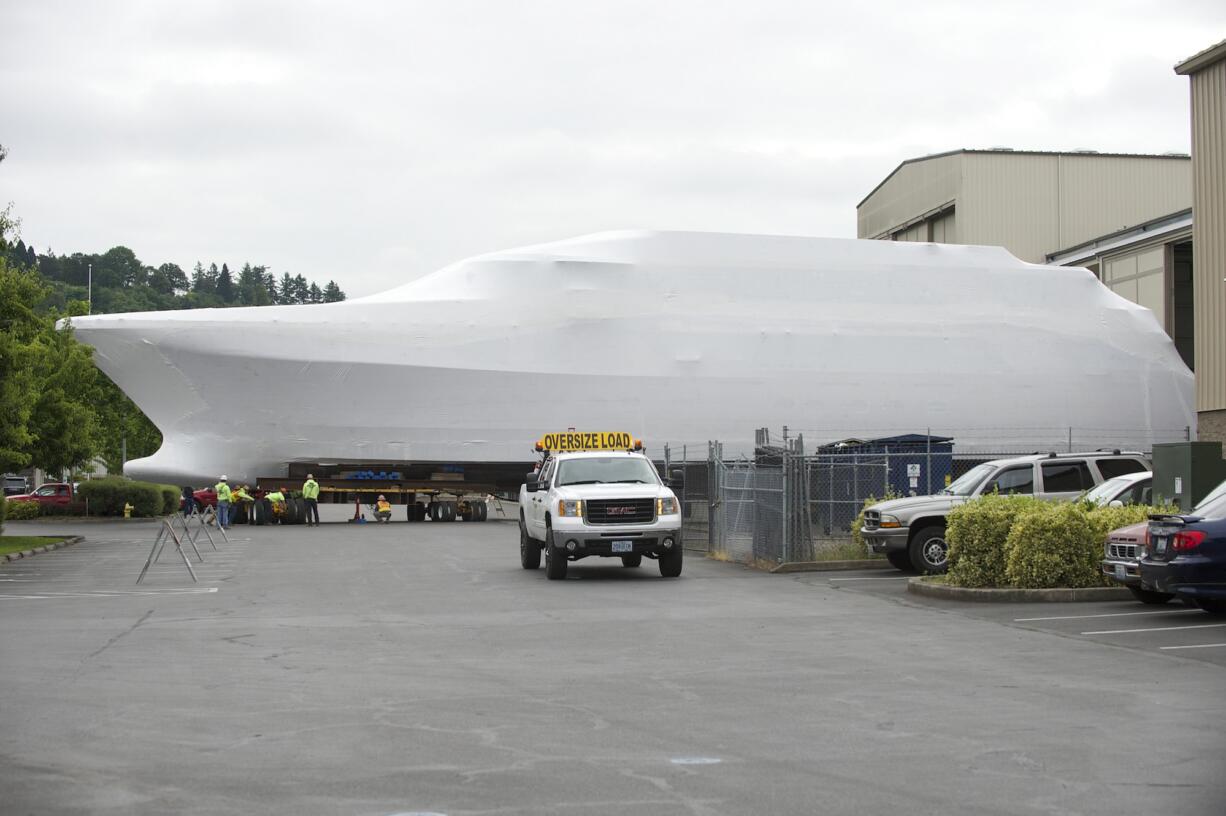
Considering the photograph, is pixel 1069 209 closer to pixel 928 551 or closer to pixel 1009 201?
pixel 1009 201

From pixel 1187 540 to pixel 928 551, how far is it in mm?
6801

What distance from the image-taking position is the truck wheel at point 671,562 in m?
21.2

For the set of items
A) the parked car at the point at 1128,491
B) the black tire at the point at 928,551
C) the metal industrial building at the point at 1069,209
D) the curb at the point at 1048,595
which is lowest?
the curb at the point at 1048,595

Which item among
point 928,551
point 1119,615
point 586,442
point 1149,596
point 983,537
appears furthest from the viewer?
point 586,442

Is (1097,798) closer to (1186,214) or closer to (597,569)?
(597,569)

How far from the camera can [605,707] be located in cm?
900

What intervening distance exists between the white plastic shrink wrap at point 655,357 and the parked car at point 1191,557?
39431 millimetres

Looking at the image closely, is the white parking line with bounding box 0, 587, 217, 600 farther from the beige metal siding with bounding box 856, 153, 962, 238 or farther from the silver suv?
the beige metal siding with bounding box 856, 153, 962, 238

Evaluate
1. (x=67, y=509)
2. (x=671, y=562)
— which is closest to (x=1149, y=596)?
(x=671, y=562)

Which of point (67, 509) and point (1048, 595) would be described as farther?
point (67, 509)

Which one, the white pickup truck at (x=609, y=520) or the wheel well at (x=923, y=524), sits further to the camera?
the white pickup truck at (x=609, y=520)

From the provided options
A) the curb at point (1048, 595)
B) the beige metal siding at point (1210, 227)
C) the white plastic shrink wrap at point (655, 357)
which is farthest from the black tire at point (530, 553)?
the white plastic shrink wrap at point (655, 357)

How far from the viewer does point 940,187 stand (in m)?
64.6

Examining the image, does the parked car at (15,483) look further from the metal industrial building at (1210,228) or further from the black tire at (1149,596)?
the black tire at (1149,596)
